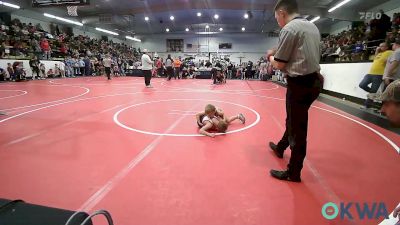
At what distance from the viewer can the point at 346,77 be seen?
352 inches

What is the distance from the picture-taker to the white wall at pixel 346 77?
7.87 m

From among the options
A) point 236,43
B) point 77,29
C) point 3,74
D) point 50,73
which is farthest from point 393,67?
point 236,43

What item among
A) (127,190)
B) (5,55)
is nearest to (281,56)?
(127,190)

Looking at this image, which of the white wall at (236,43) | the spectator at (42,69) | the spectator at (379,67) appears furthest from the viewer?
the white wall at (236,43)

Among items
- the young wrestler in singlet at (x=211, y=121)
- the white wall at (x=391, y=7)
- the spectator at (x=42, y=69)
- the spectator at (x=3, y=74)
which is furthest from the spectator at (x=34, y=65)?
the white wall at (x=391, y=7)

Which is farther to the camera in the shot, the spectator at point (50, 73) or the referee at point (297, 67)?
the spectator at point (50, 73)

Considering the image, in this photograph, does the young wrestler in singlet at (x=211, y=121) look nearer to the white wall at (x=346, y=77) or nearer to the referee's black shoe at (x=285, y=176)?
the referee's black shoe at (x=285, y=176)

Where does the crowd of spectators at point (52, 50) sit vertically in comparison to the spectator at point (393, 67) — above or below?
above

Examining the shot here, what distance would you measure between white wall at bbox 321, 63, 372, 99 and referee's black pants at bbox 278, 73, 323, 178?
6.19 m

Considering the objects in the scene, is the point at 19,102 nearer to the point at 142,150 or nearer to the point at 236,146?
the point at 142,150

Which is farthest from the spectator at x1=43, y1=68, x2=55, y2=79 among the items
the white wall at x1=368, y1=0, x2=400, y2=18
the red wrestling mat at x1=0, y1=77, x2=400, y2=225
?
the white wall at x1=368, y1=0, x2=400, y2=18

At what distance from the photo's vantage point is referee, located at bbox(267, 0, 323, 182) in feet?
7.91

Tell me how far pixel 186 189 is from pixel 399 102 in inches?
72.6

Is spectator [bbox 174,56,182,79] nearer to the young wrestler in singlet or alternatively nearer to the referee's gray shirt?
the young wrestler in singlet
